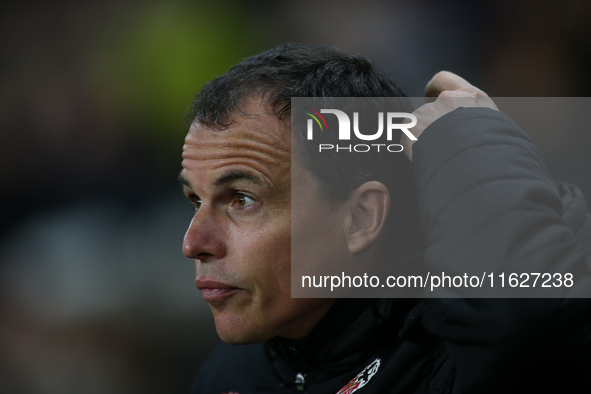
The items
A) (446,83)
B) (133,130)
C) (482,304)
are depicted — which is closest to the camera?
(482,304)

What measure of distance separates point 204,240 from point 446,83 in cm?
98

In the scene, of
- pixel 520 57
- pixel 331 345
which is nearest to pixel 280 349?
pixel 331 345

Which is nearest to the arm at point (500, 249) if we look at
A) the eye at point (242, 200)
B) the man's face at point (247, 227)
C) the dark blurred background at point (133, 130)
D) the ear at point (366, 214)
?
the ear at point (366, 214)

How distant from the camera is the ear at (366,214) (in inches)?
61.1

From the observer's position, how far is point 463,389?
1.18 metres

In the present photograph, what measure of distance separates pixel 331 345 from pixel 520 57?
11.3 ft

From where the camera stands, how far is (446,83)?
5.53 feet

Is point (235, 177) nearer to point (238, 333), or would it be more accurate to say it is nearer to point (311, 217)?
point (311, 217)

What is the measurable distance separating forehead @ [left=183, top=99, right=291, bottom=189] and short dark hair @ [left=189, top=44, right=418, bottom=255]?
0.04 m

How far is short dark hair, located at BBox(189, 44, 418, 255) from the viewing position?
1537 mm

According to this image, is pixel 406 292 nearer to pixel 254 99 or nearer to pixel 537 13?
pixel 254 99

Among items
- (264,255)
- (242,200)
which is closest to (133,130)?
(242,200)

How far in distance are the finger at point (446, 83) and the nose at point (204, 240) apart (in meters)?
0.91

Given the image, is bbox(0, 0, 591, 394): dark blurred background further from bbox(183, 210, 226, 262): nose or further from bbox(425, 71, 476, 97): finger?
bbox(183, 210, 226, 262): nose
